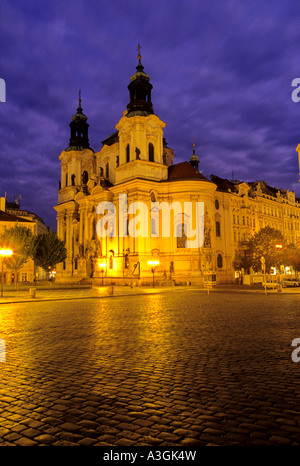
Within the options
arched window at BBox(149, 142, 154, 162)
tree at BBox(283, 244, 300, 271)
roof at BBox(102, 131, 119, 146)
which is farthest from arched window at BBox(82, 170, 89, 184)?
tree at BBox(283, 244, 300, 271)

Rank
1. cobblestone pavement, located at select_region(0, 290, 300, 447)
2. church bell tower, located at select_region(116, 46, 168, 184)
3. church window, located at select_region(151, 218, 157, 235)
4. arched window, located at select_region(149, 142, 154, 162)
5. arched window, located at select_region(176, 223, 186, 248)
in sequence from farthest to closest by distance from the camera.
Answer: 1. arched window, located at select_region(149, 142, 154, 162)
2. church bell tower, located at select_region(116, 46, 168, 184)
3. church window, located at select_region(151, 218, 157, 235)
4. arched window, located at select_region(176, 223, 186, 248)
5. cobblestone pavement, located at select_region(0, 290, 300, 447)

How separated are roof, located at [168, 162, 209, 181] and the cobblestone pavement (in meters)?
46.9

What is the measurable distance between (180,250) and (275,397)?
48151 mm

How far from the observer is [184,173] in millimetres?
57281

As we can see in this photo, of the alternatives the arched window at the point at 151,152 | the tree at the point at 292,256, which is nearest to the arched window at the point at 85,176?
the arched window at the point at 151,152

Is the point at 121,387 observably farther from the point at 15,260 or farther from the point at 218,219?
the point at 218,219

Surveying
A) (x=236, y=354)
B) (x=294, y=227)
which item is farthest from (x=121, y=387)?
(x=294, y=227)

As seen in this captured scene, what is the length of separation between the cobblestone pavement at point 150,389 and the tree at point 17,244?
38418 millimetres

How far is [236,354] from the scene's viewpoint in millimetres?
7613

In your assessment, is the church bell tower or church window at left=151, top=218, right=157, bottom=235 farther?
the church bell tower

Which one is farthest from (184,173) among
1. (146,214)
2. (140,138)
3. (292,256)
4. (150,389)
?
(150,389)

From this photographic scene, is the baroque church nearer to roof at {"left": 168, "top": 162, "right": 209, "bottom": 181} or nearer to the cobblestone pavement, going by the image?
roof at {"left": 168, "top": 162, "right": 209, "bottom": 181}

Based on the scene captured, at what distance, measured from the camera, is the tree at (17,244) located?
4625cm

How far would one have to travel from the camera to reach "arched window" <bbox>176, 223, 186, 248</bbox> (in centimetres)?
5350
